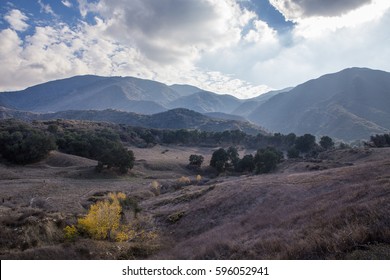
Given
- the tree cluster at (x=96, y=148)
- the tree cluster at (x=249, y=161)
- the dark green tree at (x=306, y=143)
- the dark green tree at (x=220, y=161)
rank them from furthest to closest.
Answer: the dark green tree at (x=306, y=143) → the dark green tree at (x=220, y=161) → the tree cluster at (x=96, y=148) → the tree cluster at (x=249, y=161)

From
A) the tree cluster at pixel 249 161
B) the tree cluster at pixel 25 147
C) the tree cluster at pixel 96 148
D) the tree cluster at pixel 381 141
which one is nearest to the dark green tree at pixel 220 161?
the tree cluster at pixel 249 161

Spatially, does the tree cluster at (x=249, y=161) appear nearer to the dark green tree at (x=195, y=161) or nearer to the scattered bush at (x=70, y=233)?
the dark green tree at (x=195, y=161)

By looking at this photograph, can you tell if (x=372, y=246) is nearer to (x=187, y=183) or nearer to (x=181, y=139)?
(x=187, y=183)

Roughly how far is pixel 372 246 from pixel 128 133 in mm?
168390

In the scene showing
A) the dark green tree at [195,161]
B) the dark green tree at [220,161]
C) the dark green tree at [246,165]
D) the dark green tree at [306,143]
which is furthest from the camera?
the dark green tree at [306,143]

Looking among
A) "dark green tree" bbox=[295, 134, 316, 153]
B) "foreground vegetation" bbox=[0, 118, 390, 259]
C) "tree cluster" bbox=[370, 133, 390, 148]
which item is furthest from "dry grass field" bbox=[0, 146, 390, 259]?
"dark green tree" bbox=[295, 134, 316, 153]

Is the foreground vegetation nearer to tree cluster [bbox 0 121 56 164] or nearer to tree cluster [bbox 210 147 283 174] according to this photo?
tree cluster [bbox 0 121 56 164]

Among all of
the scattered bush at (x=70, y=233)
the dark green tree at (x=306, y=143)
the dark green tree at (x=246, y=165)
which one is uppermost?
the dark green tree at (x=306, y=143)

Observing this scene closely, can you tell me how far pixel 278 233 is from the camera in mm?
16672

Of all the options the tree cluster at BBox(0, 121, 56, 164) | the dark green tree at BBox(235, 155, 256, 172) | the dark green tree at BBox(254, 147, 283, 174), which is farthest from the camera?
the dark green tree at BBox(235, 155, 256, 172)

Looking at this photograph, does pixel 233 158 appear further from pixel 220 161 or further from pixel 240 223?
pixel 240 223

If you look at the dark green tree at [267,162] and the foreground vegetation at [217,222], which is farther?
the dark green tree at [267,162]

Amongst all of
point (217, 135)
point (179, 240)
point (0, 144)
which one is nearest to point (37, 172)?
point (0, 144)

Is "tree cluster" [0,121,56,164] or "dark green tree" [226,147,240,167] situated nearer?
"tree cluster" [0,121,56,164]
